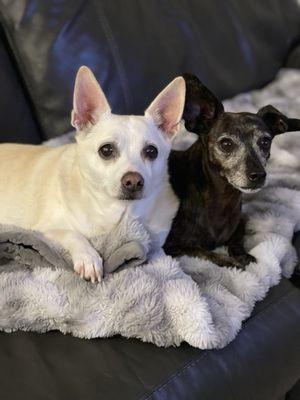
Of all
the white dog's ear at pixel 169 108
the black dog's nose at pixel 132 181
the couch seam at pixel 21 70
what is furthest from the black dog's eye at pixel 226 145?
the couch seam at pixel 21 70

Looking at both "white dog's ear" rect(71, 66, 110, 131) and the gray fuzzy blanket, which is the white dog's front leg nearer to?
the gray fuzzy blanket

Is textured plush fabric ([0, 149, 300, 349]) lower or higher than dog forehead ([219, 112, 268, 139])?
lower

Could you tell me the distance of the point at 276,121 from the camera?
1408mm

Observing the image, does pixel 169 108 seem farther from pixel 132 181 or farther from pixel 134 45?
pixel 134 45

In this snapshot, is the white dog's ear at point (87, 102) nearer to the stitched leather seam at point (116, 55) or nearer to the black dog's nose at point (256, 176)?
the black dog's nose at point (256, 176)

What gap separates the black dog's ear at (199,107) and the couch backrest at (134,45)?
1.62ft

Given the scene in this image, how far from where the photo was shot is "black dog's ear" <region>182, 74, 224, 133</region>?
1393 mm

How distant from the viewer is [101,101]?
4.25 feet

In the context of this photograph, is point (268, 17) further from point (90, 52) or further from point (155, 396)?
point (155, 396)

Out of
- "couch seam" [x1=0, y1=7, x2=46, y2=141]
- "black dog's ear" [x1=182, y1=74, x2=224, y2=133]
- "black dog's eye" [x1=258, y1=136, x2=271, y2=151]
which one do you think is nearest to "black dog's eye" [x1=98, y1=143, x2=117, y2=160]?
"black dog's ear" [x1=182, y1=74, x2=224, y2=133]

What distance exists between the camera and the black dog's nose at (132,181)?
3.96 feet

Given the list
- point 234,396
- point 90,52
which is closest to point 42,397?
point 234,396

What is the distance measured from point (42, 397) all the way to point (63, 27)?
124cm

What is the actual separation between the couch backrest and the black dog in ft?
1.56
